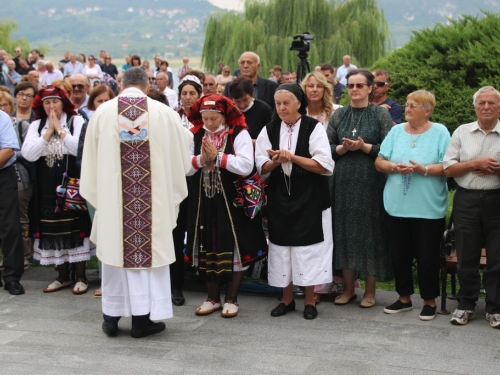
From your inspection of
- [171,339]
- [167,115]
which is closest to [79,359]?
[171,339]

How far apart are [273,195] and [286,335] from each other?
1305mm

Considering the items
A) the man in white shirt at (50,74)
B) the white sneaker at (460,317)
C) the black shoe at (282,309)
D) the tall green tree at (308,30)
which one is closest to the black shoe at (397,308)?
the white sneaker at (460,317)

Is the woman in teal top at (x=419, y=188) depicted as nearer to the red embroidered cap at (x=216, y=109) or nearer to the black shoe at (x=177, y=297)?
the red embroidered cap at (x=216, y=109)

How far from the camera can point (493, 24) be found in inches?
319

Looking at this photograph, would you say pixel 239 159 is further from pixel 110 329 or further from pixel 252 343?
pixel 110 329

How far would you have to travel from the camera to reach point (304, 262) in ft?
21.2

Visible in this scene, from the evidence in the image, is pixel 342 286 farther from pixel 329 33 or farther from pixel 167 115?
pixel 329 33

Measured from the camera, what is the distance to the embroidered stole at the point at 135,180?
5.84 meters

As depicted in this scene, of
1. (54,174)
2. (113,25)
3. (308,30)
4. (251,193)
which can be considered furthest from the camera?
(113,25)

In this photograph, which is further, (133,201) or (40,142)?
(40,142)

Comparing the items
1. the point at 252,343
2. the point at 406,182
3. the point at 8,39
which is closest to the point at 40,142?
the point at 252,343

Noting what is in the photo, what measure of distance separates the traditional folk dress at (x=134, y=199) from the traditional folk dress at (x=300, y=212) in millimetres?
1068

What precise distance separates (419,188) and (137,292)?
2.56 meters

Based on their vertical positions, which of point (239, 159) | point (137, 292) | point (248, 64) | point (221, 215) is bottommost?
point (137, 292)
